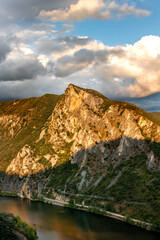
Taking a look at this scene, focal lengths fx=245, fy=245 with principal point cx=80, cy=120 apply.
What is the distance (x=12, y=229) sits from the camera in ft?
260

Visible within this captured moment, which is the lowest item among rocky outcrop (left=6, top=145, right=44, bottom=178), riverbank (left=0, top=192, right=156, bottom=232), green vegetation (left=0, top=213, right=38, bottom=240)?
riverbank (left=0, top=192, right=156, bottom=232)

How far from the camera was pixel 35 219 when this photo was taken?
357ft

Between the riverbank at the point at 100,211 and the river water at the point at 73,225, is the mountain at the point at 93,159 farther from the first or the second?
the river water at the point at 73,225

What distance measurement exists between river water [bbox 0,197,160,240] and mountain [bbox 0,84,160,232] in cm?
804

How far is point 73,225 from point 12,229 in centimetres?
2908

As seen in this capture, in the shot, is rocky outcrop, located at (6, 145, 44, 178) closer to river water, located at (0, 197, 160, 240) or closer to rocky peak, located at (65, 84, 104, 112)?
river water, located at (0, 197, 160, 240)

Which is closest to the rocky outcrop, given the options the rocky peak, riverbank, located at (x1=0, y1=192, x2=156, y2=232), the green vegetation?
riverbank, located at (x1=0, y1=192, x2=156, y2=232)

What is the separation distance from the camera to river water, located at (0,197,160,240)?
85569 millimetres

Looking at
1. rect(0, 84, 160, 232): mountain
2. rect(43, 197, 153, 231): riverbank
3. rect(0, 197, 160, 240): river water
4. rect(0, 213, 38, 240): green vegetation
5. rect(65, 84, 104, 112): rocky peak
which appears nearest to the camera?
rect(0, 213, 38, 240): green vegetation

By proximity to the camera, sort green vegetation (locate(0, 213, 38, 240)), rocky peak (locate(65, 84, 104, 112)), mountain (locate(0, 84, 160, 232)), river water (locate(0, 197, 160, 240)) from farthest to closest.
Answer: rocky peak (locate(65, 84, 104, 112))
mountain (locate(0, 84, 160, 232))
river water (locate(0, 197, 160, 240))
green vegetation (locate(0, 213, 38, 240))

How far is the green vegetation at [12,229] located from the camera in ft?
239

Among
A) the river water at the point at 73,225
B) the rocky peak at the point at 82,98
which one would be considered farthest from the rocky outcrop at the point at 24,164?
the rocky peak at the point at 82,98

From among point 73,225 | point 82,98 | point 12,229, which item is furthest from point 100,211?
point 82,98

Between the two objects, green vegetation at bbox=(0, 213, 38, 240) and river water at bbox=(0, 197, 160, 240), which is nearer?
green vegetation at bbox=(0, 213, 38, 240)
